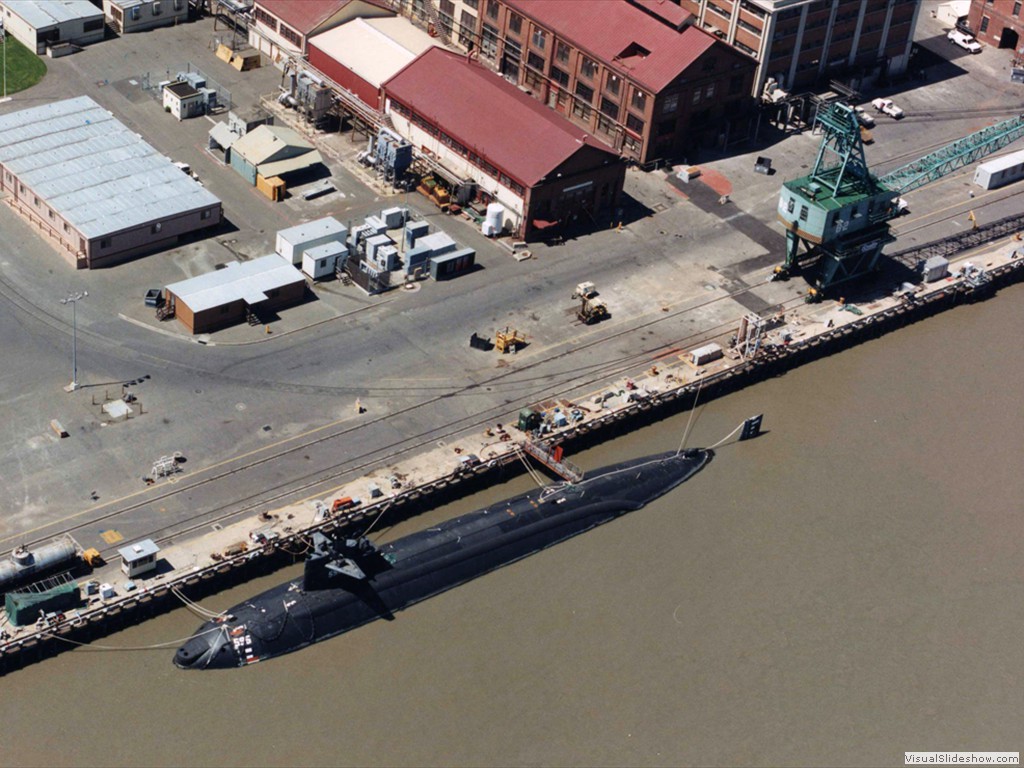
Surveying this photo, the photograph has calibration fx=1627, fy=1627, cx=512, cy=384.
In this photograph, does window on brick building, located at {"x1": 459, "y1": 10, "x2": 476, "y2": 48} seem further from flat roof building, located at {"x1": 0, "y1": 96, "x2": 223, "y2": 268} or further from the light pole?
the light pole

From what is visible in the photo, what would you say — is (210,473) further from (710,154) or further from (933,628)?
(710,154)

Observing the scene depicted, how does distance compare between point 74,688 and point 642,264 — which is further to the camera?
point 642,264

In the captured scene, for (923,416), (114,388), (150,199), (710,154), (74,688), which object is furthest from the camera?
(710,154)

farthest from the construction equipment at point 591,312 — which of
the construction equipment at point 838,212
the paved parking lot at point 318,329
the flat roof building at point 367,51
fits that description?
the flat roof building at point 367,51

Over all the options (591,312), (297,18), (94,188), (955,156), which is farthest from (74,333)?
(955,156)

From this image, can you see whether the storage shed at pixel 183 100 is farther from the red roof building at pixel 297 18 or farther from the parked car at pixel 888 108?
the parked car at pixel 888 108

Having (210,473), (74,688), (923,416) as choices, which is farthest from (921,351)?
(74,688)

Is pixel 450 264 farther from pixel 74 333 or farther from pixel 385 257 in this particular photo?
pixel 74 333

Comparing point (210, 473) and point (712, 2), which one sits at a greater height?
point (712, 2)
